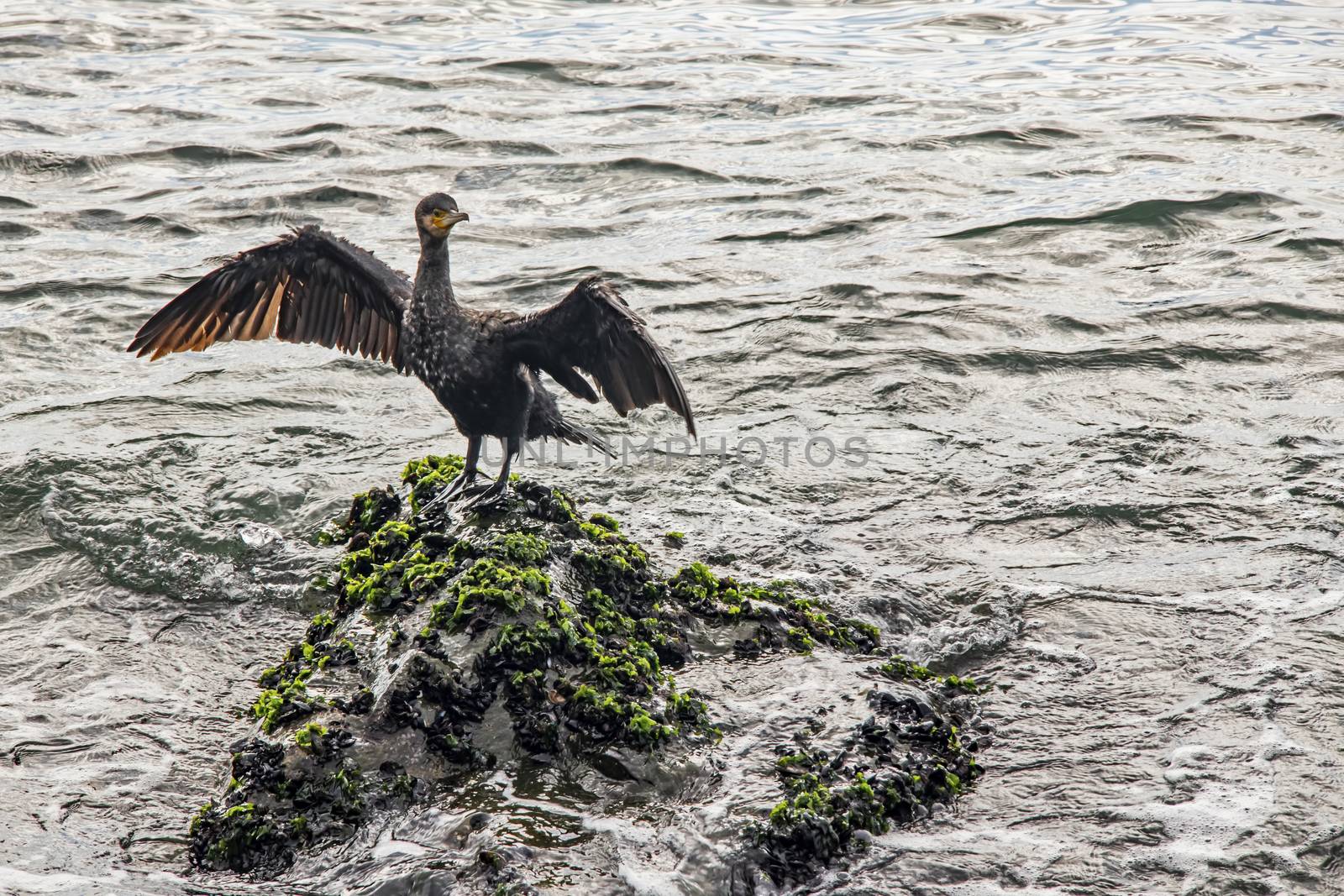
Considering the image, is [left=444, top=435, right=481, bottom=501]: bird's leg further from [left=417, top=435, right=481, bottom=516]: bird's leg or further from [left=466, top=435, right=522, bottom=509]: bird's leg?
[left=466, top=435, right=522, bottom=509]: bird's leg

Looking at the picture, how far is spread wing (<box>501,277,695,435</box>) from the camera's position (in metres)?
5.04

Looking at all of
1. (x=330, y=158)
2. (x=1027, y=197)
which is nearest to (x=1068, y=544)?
(x=1027, y=197)

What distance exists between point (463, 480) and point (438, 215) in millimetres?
1221

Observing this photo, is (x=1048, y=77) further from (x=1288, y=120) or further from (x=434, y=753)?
(x=434, y=753)

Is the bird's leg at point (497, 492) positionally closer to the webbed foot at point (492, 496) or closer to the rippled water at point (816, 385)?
the webbed foot at point (492, 496)

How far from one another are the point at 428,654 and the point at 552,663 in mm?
439

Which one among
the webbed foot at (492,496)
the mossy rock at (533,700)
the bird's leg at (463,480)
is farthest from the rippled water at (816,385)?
the webbed foot at (492,496)

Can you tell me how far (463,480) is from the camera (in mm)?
5758

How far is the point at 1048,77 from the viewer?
16.3 m

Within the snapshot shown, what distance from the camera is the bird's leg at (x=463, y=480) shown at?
565 centimetres

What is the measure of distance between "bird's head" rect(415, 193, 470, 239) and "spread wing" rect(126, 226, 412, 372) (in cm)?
41

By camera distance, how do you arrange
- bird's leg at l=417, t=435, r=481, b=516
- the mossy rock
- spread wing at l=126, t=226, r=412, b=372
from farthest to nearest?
spread wing at l=126, t=226, r=412, b=372
bird's leg at l=417, t=435, r=481, b=516
the mossy rock

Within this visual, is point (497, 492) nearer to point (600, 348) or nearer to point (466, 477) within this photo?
point (466, 477)

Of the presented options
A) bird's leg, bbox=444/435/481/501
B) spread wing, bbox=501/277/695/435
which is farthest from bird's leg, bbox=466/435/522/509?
spread wing, bbox=501/277/695/435
